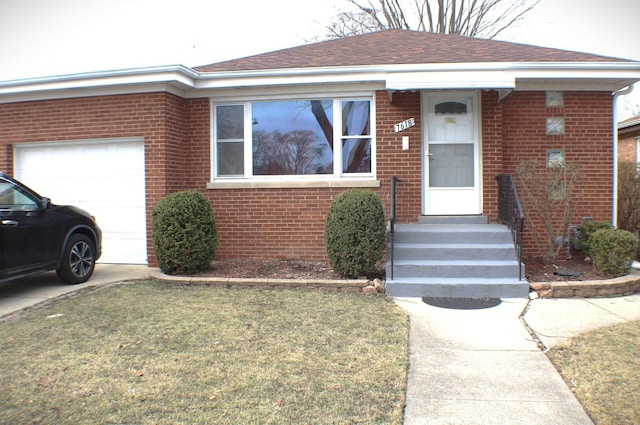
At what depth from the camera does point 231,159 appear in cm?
837

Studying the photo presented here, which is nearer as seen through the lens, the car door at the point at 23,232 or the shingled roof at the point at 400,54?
the car door at the point at 23,232

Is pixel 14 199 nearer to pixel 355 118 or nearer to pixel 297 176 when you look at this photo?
pixel 297 176

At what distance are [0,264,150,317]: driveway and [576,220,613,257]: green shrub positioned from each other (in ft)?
22.6

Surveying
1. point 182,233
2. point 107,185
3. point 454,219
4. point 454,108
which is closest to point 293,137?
point 182,233

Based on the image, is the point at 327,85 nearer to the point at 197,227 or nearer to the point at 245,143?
the point at 245,143

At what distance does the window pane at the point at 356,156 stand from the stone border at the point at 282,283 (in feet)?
8.14

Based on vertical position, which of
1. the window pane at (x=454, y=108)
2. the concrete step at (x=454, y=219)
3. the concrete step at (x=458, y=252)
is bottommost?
the concrete step at (x=458, y=252)

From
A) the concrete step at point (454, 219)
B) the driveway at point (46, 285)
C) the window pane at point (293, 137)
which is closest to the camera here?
the driveway at point (46, 285)

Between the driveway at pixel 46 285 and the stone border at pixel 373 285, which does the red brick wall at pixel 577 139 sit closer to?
the stone border at pixel 373 285

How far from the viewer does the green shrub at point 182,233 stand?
21.6 feet

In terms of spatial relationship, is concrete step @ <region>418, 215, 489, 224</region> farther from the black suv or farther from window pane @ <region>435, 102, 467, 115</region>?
the black suv

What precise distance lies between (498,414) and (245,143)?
6377 mm

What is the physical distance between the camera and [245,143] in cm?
823

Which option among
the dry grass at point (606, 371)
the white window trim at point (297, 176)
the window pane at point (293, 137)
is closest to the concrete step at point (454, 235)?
the white window trim at point (297, 176)
